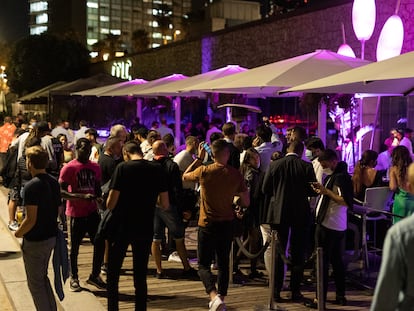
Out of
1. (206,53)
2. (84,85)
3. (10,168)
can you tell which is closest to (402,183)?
(10,168)

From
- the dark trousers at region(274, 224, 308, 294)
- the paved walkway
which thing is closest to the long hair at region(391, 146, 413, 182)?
the dark trousers at region(274, 224, 308, 294)

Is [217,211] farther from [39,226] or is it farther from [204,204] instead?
[39,226]

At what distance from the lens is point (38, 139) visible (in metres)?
8.70

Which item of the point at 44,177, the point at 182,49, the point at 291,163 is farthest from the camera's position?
the point at 182,49

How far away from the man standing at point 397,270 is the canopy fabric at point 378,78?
9.53ft

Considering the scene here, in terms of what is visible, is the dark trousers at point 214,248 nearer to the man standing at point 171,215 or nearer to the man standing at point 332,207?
the man standing at point 332,207

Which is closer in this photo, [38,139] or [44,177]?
[44,177]

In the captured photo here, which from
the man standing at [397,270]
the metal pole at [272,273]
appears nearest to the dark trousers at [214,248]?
the metal pole at [272,273]

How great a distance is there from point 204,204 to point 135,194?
0.78 m

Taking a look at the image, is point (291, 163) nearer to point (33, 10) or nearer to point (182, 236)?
point (182, 236)

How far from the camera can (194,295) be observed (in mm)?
6480

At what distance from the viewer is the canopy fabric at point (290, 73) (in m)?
8.12

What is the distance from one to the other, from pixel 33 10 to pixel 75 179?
158412 mm

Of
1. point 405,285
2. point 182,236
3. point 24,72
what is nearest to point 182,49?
point 182,236
